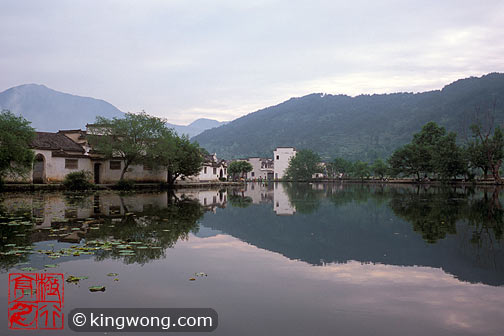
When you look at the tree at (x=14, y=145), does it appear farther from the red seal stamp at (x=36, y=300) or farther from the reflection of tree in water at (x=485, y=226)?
the reflection of tree in water at (x=485, y=226)

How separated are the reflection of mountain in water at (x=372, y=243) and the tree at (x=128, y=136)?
21.5 meters

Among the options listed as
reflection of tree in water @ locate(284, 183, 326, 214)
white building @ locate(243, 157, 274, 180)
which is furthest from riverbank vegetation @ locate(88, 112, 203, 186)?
white building @ locate(243, 157, 274, 180)

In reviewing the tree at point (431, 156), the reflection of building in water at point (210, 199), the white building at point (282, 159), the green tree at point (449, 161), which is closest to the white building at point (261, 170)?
the white building at point (282, 159)

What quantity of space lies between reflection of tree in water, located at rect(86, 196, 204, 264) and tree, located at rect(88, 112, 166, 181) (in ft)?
68.0

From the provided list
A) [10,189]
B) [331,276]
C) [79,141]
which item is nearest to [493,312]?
[331,276]

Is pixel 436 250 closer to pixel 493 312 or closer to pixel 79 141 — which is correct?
pixel 493 312

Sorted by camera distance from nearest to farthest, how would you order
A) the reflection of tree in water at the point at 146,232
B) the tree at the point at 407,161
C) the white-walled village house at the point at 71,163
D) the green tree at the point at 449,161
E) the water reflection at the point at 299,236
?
the water reflection at the point at 299,236 → the reflection of tree in water at the point at 146,232 → the white-walled village house at the point at 71,163 → the green tree at the point at 449,161 → the tree at the point at 407,161

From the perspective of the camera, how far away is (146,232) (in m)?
9.79

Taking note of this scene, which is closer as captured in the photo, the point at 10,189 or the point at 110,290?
the point at 110,290

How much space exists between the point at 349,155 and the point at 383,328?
5183 inches

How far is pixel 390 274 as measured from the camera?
6.35 metres

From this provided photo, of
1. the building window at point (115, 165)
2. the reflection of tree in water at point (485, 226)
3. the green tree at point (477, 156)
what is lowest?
the reflection of tree in water at point (485, 226)

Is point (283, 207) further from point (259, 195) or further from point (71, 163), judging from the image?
point (71, 163)

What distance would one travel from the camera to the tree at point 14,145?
24219 mm
